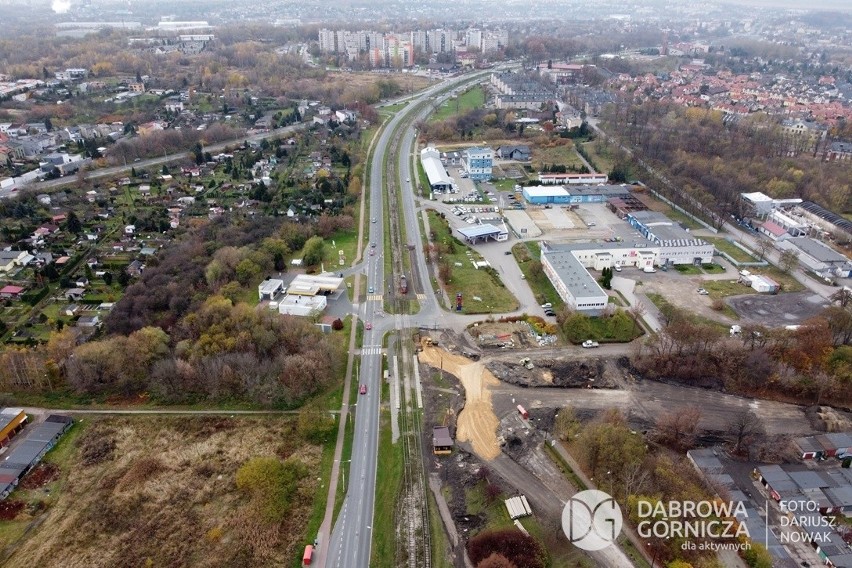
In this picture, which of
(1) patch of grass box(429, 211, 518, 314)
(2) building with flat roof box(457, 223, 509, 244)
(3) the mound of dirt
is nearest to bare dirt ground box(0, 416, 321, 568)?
(3) the mound of dirt

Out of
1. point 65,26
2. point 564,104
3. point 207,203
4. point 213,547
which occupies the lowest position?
point 213,547

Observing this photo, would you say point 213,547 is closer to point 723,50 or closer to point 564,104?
point 564,104

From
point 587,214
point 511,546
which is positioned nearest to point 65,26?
point 587,214

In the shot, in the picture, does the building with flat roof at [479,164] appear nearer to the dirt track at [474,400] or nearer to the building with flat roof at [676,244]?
the building with flat roof at [676,244]

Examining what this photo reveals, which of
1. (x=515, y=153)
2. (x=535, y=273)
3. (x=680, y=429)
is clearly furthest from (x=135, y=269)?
(x=515, y=153)

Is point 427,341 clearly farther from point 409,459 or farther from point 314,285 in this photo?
point 314,285

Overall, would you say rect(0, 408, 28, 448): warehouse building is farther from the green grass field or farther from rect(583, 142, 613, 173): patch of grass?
rect(583, 142, 613, 173): patch of grass
